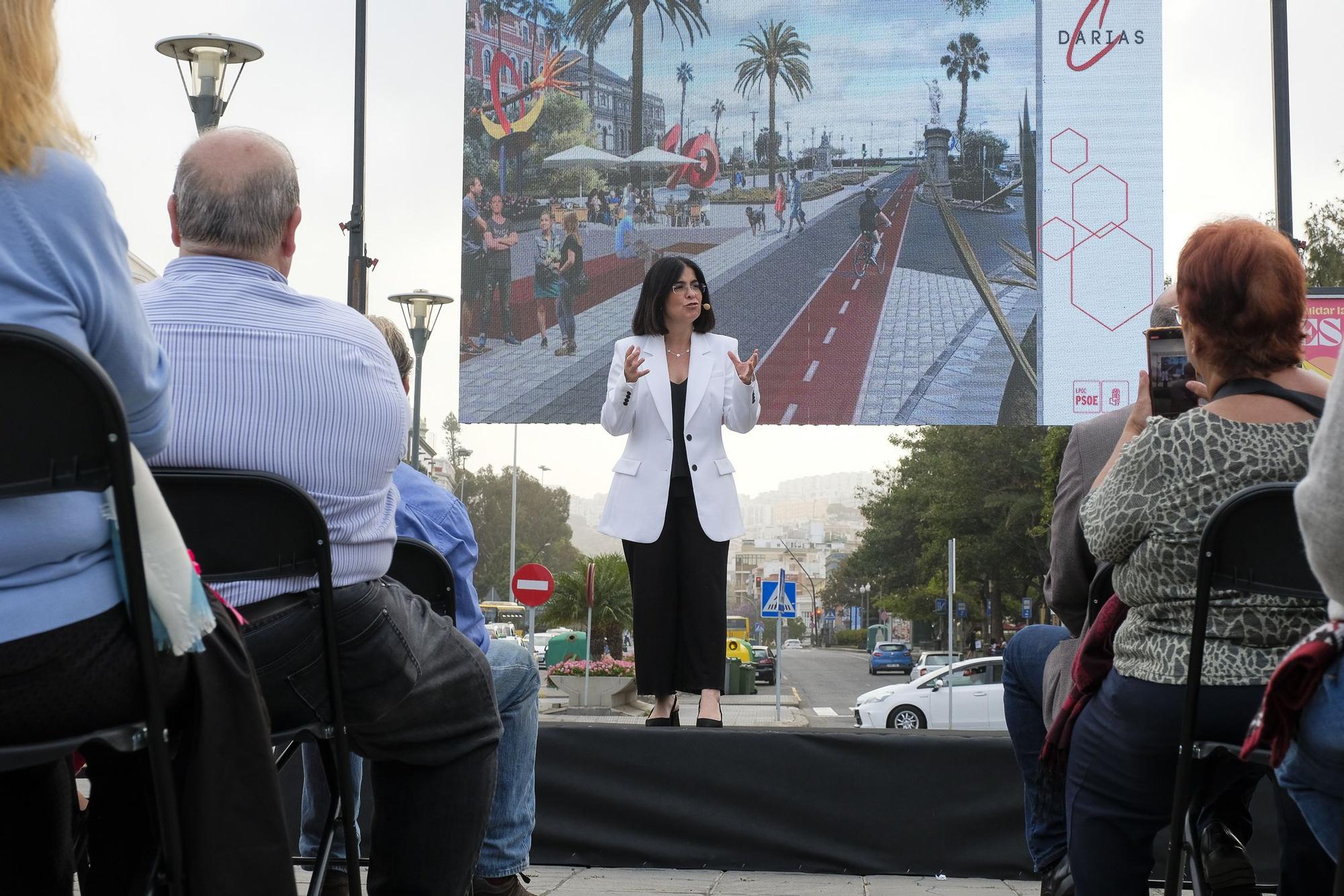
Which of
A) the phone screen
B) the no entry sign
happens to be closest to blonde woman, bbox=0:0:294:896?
the phone screen

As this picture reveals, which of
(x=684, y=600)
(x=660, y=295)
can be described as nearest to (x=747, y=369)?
(x=660, y=295)

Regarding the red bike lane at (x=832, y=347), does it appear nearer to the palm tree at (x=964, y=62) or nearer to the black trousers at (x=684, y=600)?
the palm tree at (x=964, y=62)

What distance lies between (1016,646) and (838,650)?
353 feet

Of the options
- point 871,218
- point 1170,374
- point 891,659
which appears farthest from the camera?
point 891,659

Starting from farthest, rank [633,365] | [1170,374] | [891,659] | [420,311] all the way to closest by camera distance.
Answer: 1. [891,659]
2. [420,311]
3. [633,365]
4. [1170,374]

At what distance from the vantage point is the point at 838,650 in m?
109

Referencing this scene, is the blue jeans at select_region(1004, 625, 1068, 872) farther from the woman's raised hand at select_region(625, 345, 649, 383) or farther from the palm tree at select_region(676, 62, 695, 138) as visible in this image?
the palm tree at select_region(676, 62, 695, 138)

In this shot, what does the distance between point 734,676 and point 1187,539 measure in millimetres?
35783

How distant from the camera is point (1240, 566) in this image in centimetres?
218

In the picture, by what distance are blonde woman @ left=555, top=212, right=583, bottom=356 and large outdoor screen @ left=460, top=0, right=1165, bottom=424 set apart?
2cm

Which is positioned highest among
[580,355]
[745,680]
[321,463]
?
[580,355]

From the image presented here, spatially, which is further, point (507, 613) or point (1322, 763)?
point (507, 613)

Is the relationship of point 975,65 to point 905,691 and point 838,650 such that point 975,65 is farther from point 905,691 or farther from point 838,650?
point 838,650

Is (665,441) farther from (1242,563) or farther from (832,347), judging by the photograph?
(832,347)
